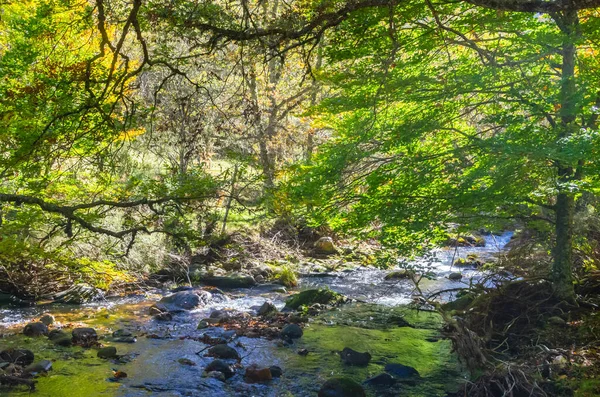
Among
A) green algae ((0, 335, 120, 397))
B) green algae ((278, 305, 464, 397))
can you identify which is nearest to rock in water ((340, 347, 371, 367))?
green algae ((278, 305, 464, 397))

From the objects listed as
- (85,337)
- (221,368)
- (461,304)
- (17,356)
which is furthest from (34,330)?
(461,304)

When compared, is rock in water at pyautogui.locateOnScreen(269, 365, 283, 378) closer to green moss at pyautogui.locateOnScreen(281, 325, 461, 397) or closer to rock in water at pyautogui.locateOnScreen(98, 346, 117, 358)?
green moss at pyautogui.locateOnScreen(281, 325, 461, 397)

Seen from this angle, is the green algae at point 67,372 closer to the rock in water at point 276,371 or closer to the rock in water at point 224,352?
the rock in water at point 224,352

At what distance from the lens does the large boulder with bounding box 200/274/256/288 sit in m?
15.3

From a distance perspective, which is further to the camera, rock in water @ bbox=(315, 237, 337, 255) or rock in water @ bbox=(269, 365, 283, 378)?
rock in water @ bbox=(315, 237, 337, 255)

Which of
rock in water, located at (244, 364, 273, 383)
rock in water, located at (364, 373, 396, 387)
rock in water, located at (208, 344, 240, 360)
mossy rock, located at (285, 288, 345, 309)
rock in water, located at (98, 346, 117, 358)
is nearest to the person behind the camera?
rock in water, located at (364, 373, 396, 387)

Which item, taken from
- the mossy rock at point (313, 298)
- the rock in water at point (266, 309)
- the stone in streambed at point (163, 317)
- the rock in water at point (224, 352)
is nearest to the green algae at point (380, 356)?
the rock in water at point (224, 352)

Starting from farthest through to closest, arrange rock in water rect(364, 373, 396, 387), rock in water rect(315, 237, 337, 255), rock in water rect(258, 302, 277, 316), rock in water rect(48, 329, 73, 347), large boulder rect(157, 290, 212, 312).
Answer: rock in water rect(315, 237, 337, 255) → large boulder rect(157, 290, 212, 312) → rock in water rect(258, 302, 277, 316) → rock in water rect(48, 329, 73, 347) → rock in water rect(364, 373, 396, 387)

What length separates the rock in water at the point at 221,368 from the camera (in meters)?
8.24

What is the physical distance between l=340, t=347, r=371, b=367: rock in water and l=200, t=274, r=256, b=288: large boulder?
6679 millimetres

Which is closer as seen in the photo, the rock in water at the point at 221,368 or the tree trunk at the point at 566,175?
the tree trunk at the point at 566,175

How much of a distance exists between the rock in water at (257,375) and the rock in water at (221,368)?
0.26m

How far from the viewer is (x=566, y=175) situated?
296 inches

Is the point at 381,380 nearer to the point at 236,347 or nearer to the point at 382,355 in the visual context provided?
the point at 382,355
